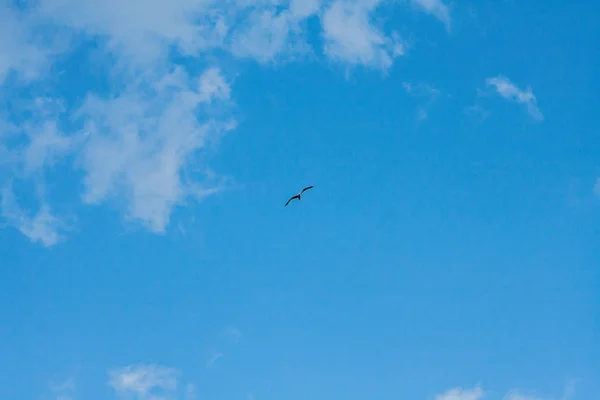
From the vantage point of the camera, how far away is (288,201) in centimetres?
7200
